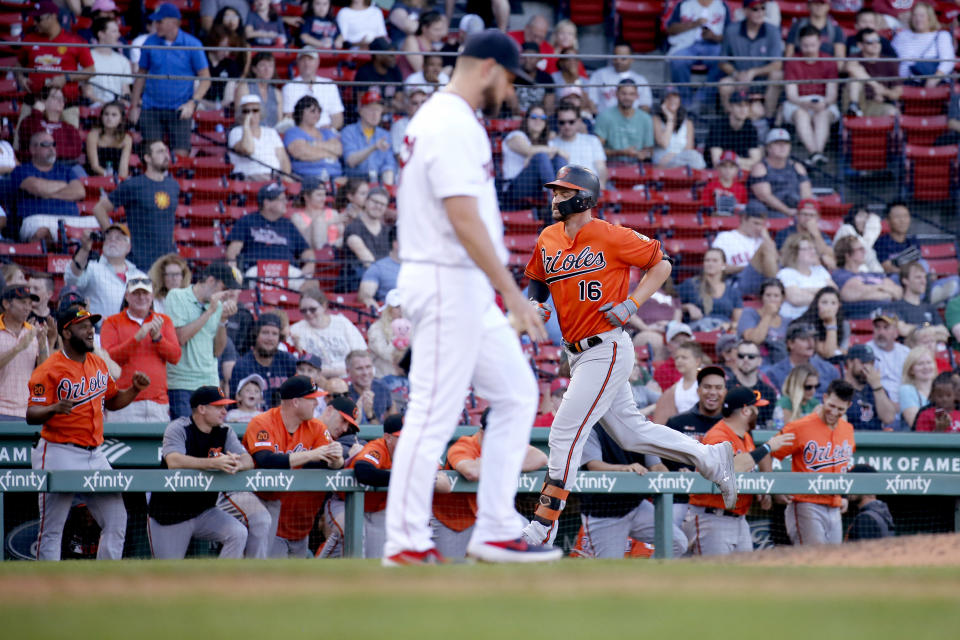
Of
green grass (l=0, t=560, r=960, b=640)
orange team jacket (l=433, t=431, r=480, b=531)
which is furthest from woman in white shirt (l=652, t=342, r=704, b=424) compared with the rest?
green grass (l=0, t=560, r=960, b=640)

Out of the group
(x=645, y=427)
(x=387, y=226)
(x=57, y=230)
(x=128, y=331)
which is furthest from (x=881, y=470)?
(x=57, y=230)

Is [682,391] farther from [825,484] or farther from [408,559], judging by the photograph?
[408,559]

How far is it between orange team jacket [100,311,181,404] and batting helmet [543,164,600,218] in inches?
141

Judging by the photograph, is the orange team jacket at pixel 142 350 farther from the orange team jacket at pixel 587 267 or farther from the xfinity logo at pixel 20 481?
the orange team jacket at pixel 587 267

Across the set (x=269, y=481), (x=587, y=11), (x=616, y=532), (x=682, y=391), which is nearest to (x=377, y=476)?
(x=269, y=481)

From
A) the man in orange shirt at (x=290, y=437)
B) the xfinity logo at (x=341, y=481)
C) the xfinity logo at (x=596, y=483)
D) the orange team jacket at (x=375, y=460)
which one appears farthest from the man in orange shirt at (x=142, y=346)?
the xfinity logo at (x=596, y=483)

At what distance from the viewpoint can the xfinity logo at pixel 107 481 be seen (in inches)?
288

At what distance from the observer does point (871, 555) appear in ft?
17.4

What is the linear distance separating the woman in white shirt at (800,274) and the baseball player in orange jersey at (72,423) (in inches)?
241

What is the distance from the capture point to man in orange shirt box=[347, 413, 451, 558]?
745cm

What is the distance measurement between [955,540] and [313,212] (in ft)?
21.2

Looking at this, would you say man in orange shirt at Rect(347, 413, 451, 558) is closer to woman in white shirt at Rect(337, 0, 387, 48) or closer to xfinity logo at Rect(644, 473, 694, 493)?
xfinity logo at Rect(644, 473, 694, 493)

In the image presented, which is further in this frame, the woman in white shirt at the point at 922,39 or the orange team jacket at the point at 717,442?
the woman in white shirt at the point at 922,39

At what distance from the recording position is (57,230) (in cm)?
991
